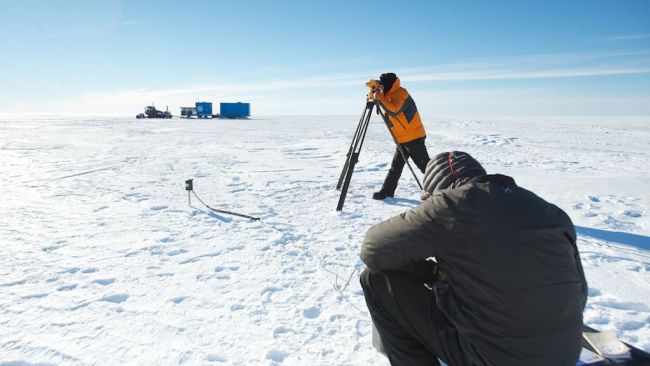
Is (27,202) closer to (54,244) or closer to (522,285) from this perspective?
(54,244)

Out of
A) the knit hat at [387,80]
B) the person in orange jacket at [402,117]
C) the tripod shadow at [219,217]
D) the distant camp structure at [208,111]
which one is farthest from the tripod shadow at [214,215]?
the distant camp structure at [208,111]

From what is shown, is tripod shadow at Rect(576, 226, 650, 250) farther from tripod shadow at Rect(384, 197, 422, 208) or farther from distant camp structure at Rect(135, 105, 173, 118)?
distant camp structure at Rect(135, 105, 173, 118)

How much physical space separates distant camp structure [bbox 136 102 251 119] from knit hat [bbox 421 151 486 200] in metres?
46.1

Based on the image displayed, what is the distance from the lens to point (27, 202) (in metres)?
5.73

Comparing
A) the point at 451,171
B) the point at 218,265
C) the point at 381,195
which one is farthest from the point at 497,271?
the point at 381,195

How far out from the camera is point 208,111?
4553 centimetres

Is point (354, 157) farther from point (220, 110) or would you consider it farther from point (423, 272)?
point (220, 110)

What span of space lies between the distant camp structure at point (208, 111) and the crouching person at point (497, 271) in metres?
46.4

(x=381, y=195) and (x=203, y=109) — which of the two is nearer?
(x=381, y=195)

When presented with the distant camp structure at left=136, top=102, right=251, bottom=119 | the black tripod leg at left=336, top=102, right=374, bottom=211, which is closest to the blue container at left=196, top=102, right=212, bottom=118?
the distant camp structure at left=136, top=102, right=251, bottom=119

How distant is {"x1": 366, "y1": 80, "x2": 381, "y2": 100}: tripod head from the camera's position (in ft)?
16.5

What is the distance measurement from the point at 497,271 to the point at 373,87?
13.3 feet

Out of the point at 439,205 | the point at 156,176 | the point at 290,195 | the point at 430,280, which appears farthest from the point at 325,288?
the point at 156,176

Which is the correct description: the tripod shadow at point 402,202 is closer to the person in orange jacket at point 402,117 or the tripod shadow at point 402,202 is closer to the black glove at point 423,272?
the person in orange jacket at point 402,117
